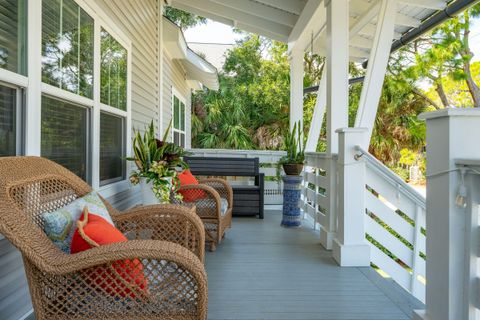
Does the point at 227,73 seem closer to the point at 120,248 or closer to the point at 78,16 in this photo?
the point at 78,16

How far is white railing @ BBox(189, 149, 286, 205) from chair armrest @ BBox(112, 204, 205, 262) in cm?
462

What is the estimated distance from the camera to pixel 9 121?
6.21ft

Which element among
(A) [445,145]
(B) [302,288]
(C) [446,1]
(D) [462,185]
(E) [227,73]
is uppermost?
(E) [227,73]

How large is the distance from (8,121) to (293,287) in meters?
2.03

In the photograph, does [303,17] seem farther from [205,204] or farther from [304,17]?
[205,204]

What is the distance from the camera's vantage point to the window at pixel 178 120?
834cm

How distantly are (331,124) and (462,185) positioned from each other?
2509 mm

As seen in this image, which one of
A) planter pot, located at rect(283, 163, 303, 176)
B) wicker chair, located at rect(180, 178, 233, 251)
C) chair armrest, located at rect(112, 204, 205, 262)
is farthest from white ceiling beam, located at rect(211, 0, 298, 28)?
chair armrest, located at rect(112, 204, 205, 262)

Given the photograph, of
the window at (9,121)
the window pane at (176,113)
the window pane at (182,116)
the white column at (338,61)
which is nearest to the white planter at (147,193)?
the window at (9,121)

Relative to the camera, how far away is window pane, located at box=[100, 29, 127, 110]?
132 inches

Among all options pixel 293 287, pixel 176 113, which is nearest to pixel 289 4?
pixel 176 113

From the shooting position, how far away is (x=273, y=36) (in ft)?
23.8

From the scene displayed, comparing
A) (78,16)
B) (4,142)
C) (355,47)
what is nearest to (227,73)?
(355,47)

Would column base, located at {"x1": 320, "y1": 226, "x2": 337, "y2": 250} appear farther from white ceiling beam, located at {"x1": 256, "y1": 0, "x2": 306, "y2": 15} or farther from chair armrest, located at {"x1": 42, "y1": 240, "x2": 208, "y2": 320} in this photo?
white ceiling beam, located at {"x1": 256, "y1": 0, "x2": 306, "y2": 15}
